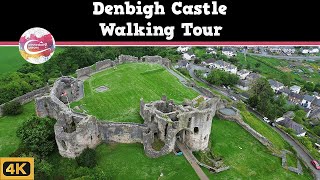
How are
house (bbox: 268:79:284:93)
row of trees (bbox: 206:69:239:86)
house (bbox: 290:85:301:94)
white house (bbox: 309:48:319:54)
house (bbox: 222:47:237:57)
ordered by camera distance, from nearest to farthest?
row of trees (bbox: 206:69:239:86) → house (bbox: 268:79:284:93) → house (bbox: 290:85:301:94) → house (bbox: 222:47:237:57) → white house (bbox: 309:48:319:54)

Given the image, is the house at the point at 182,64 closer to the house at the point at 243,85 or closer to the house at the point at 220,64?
the house at the point at 220,64

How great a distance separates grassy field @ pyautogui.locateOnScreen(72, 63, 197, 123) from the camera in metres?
59.1

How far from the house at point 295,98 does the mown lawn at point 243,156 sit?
65.0m

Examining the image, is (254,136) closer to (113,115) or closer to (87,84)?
(113,115)

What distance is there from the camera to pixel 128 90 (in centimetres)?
6775

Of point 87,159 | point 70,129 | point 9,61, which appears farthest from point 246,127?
point 9,61

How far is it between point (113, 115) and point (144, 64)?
1062 inches

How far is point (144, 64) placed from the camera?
81.9m

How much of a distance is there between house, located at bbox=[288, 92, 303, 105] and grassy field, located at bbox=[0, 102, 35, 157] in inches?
3652

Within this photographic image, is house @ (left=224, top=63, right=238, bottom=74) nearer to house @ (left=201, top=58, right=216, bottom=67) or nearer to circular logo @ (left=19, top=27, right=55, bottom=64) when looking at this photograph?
house @ (left=201, top=58, right=216, bottom=67)

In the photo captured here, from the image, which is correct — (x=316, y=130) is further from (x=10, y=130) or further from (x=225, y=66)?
(x=10, y=130)

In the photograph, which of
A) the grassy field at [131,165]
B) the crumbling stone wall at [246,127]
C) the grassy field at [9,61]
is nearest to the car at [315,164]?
the crumbling stone wall at [246,127]

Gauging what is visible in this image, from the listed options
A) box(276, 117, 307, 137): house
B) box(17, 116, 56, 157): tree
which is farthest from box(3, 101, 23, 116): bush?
box(276, 117, 307, 137): house

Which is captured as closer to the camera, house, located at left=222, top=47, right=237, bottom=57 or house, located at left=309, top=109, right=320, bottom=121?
house, located at left=309, top=109, right=320, bottom=121
